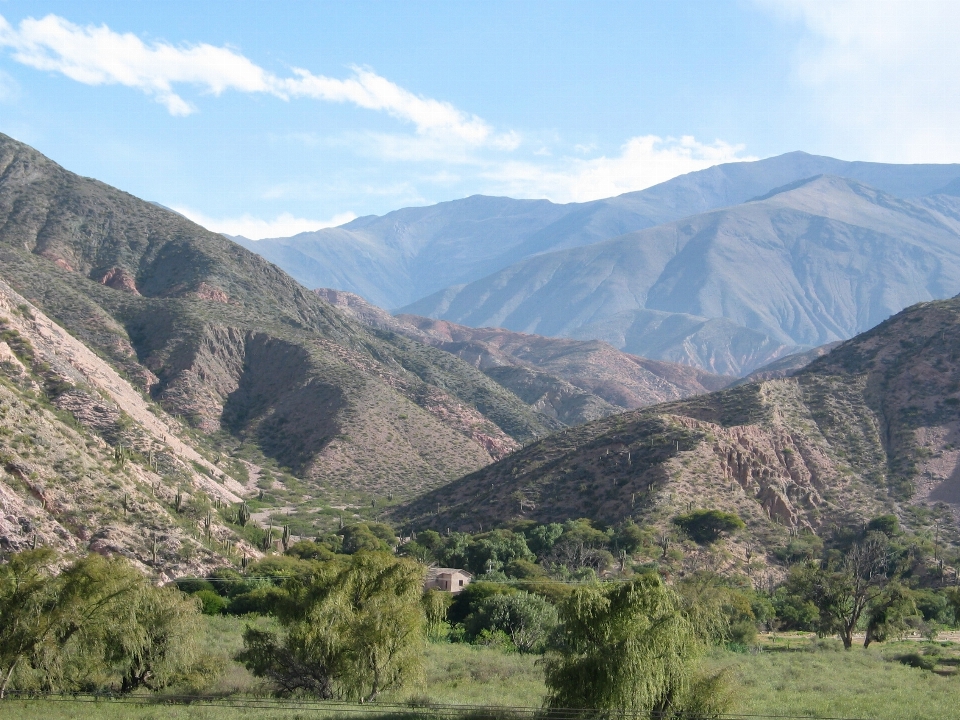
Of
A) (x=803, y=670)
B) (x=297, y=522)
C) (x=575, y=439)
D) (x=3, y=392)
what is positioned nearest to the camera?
(x=803, y=670)

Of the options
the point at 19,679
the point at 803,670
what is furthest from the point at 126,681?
the point at 803,670

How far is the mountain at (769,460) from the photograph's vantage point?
7162 cm

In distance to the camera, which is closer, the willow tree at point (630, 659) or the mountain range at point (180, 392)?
the willow tree at point (630, 659)

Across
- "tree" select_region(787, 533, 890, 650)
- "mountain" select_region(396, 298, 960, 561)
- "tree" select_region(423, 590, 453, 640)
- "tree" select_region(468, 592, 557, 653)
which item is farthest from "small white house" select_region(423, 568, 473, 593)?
"tree" select_region(787, 533, 890, 650)

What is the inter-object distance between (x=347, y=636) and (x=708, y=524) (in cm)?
3863

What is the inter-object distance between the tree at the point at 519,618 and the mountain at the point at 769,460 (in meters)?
19.8

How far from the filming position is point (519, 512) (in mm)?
74812

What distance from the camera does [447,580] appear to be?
56.6 m

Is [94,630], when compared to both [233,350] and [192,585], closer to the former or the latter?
[192,585]

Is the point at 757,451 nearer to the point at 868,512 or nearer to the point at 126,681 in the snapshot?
the point at 868,512

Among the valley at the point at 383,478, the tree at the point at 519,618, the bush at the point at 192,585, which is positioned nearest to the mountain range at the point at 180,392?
the valley at the point at 383,478

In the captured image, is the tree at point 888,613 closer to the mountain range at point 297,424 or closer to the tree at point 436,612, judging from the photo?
the mountain range at point 297,424

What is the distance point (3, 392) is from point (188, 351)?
168 feet

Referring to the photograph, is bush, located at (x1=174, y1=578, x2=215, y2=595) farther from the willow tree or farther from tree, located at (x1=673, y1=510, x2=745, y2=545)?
tree, located at (x1=673, y1=510, x2=745, y2=545)
